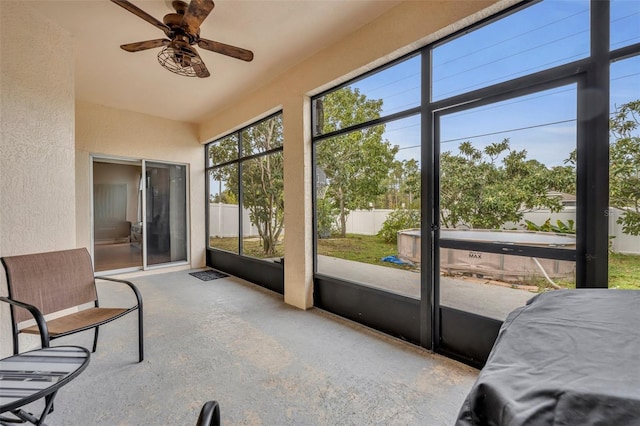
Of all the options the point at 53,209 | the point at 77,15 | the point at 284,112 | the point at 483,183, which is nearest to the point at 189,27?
the point at 77,15

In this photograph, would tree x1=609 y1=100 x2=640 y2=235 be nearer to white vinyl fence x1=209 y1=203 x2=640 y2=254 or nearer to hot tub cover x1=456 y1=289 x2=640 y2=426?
white vinyl fence x1=209 y1=203 x2=640 y2=254

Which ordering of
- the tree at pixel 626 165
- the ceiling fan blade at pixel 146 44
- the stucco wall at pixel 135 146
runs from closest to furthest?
1. the tree at pixel 626 165
2. the ceiling fan blade at pixel 146 44
3. the stucco wall at pixel 135 146

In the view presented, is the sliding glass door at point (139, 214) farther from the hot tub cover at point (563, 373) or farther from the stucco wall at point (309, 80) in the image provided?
the hot tub cover at point (563, 373)

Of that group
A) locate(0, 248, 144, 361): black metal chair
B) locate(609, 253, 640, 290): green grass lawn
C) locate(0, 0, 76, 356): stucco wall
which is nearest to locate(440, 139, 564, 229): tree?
locate(609, 253, 640, 290): green grass lawn

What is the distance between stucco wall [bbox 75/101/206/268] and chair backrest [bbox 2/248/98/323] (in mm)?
2895

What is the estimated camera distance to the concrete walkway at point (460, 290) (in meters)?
2.11

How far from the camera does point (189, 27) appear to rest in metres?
2.26

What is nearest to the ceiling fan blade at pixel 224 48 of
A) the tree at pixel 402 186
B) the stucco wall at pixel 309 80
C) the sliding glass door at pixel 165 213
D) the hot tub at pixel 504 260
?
the stucco wall at pixel 309 80

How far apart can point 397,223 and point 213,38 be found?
2.67 meters

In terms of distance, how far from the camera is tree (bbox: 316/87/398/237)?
2912 millimetres

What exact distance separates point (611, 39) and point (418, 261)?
190 cm

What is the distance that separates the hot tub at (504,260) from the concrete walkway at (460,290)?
0.28ft

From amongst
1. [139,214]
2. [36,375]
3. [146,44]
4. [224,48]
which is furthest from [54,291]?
[139,214]

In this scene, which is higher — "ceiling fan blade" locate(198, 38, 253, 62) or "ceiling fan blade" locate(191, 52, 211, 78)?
"ceiling fan blade" locate(198, 38, 253, 62)
